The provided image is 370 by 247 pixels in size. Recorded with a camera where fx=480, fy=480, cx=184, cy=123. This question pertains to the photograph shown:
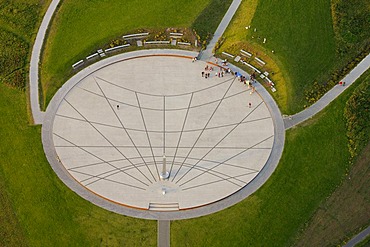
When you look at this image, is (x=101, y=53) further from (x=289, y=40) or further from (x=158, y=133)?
A: (x=289, y=40)

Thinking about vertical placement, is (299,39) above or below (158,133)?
above

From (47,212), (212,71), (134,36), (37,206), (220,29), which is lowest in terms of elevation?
(47,212)

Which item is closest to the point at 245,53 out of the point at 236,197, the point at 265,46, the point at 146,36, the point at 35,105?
the point at 265,46

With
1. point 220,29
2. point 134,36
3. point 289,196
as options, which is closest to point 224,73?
point 220,29

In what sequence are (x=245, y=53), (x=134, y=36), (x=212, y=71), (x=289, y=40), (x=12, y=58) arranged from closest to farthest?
(x=12, y=58) → (x=212, y=71) → (x=245, y=53) → (x=289, y=40) → (x=134, y=36)

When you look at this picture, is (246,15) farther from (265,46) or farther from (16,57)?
(16,57)

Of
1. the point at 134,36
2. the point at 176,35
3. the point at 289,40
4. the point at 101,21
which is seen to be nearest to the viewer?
the point at 289,40

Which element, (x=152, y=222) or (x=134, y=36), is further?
(x=134, y=36)
